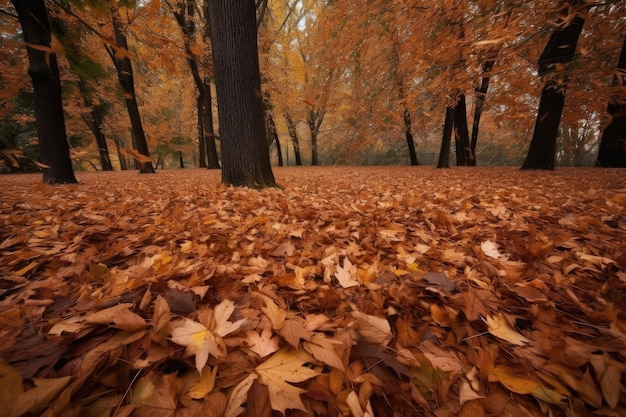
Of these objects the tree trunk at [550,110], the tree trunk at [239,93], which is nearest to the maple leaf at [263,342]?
the tree trunk at [239,93]

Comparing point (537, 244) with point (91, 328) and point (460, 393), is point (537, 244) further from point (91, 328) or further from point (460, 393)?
point (91, 328)

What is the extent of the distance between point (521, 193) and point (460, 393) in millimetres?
3135

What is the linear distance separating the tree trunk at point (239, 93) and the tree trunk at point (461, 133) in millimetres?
7861

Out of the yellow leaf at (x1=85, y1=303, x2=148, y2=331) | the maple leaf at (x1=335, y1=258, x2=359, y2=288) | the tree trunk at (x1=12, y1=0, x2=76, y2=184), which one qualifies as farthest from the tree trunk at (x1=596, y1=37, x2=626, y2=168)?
the tree trunk at (x1=12, y1=0, x2=76, y2=184)

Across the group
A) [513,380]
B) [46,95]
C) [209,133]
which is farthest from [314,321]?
[209,133]

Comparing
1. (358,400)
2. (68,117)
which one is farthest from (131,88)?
(358,400)

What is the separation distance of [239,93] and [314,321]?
346 cm

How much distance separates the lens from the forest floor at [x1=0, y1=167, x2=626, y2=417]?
645 millimetres

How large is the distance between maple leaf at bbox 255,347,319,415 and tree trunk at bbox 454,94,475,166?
1014 centimetres

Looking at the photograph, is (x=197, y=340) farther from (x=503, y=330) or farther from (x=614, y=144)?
(x=614, y=144)

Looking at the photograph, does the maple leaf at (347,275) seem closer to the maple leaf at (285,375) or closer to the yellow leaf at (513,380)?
the maple leaf at (285,375)

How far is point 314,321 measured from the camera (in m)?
0.94

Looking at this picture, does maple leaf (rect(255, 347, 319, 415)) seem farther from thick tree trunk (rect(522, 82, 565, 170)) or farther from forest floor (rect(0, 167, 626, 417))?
thick tree trunk (rect(522, 82, 565, 170))

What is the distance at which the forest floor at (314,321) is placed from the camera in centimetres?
64
